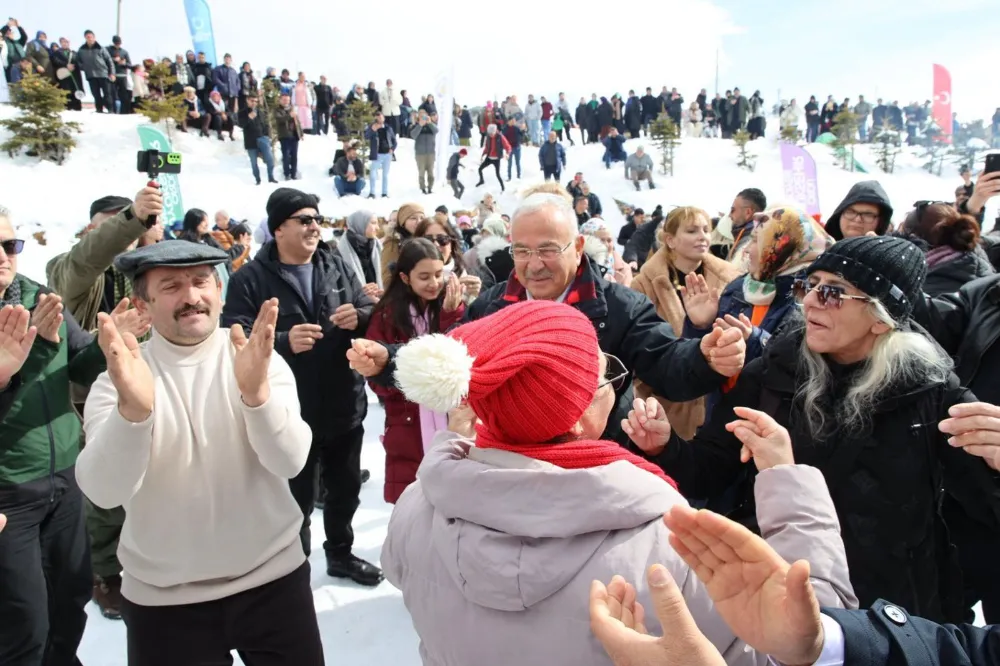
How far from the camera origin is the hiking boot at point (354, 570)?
3.78 m

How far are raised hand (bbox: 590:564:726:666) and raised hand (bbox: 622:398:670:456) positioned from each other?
1.03 meters

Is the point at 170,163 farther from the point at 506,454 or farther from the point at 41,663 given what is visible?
the point at 506,454

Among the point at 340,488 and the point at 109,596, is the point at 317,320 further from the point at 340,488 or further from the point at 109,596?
the point at 109,596

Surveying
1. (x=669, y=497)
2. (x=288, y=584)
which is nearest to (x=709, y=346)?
(x=669, y=497)

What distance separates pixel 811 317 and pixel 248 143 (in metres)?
17.5

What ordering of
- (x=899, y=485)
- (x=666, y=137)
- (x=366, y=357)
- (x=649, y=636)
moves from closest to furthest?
1. (x=649, y=636)
2. (x=899, y=485)
3. (x=366, y=357)
4. (x=666, y=137)

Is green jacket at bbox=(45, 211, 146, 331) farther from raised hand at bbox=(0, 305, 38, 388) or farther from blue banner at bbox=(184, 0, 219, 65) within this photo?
blue banner at bbox=(184, 0, 219, 65)

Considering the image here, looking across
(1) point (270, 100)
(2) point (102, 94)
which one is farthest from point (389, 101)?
(2) point (102, 94)

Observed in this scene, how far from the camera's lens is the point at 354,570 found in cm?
383

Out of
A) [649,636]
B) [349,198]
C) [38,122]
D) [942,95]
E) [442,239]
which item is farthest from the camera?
[942,95]

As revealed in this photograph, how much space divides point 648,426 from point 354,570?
Result: 2482 mm

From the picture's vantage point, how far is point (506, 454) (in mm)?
1288

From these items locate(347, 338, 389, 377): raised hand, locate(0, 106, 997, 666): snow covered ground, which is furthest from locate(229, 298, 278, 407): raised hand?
locate(0, 106, 997, 666): snow covered ground

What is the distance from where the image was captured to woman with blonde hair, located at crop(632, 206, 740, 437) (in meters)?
3.79
